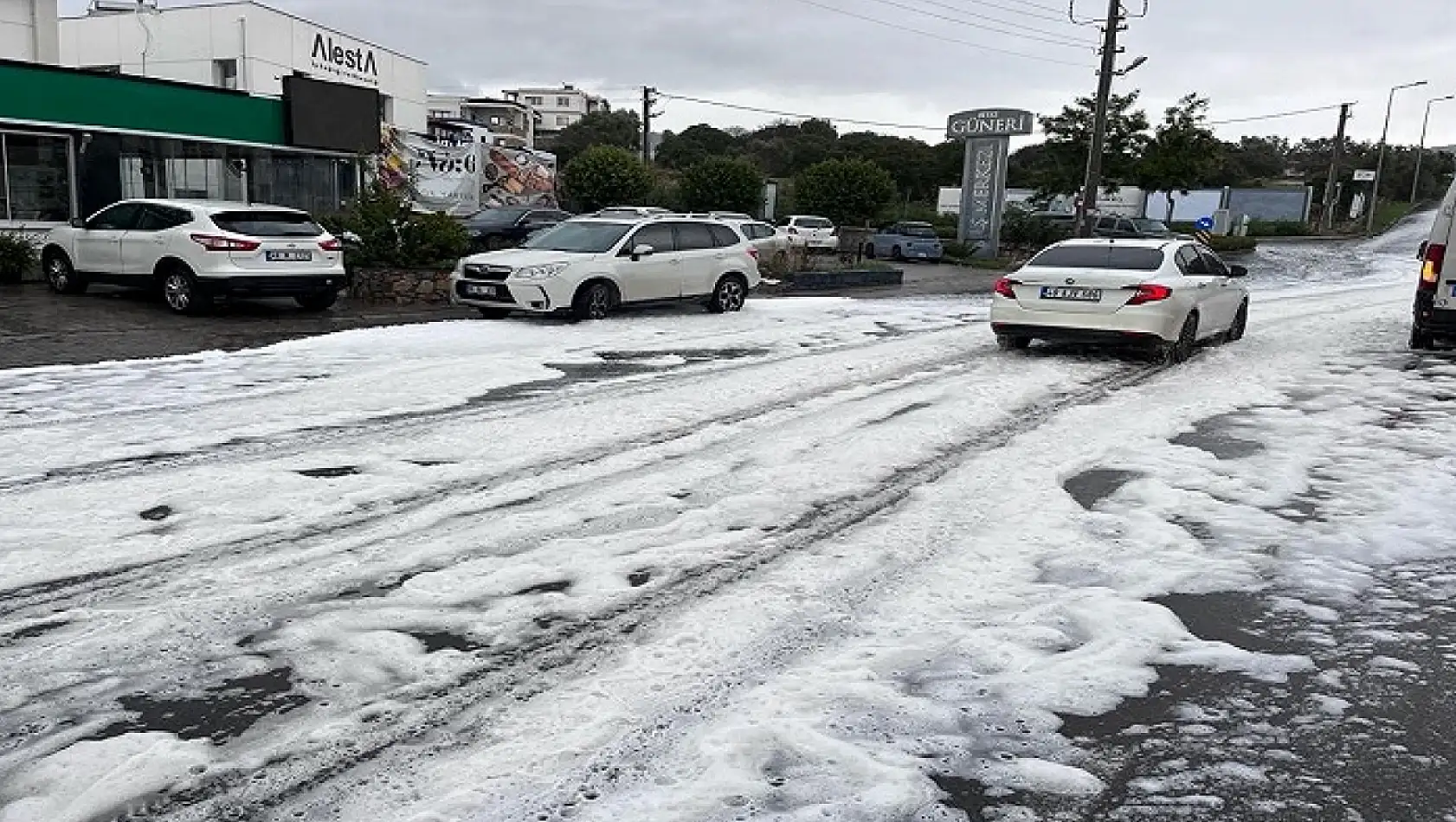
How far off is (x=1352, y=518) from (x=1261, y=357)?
746 centimetres

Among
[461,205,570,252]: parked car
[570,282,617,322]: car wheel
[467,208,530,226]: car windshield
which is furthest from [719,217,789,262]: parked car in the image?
[570,282,617,322]: car wheel

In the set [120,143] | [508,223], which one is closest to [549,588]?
[120,143]

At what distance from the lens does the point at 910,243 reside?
33.4m

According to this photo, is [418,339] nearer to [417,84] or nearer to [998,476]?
[998,476]

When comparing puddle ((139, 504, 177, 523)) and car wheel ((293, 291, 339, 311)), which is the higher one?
car wheel ((293, 291, 339, 311))

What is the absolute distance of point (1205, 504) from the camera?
626 centimetres

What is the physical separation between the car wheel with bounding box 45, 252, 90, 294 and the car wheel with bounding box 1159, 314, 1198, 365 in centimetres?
1431

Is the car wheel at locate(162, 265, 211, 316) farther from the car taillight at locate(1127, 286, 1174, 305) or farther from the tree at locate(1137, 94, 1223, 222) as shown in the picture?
the tree at locate(1137, 94, 1223, 222)

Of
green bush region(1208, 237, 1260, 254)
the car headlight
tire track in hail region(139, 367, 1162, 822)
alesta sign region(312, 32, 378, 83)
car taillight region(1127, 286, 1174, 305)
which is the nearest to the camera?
tire track in hail region(139, 367, 1162, 822)

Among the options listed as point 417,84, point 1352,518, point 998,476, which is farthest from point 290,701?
point 417,84

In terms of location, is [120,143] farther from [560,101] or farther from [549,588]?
[560,101]

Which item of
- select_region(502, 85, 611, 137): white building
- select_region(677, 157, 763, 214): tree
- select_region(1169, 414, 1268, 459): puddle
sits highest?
select_region(502, 85, 611, 137): white building

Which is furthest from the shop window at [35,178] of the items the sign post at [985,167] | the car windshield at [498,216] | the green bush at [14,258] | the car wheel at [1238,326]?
the sign post at [985,167]

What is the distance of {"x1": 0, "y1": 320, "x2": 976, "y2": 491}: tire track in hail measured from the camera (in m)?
6.51
